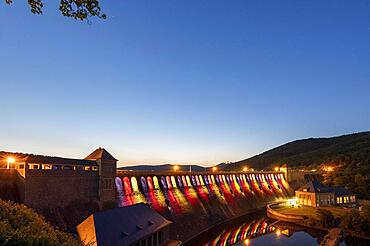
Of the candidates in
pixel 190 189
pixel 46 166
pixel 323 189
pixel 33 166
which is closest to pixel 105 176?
pixel 46 166

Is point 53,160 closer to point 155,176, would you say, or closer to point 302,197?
point 155,176

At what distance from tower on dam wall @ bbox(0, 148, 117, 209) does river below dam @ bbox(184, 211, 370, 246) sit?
1768 cm

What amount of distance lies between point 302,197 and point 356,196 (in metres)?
18.2

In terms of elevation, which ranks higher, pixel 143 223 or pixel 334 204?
pixel 143 223

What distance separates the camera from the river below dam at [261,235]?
5159 cm

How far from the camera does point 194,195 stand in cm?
6944

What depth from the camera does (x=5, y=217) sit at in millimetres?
15375

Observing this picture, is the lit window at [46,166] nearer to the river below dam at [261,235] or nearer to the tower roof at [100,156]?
the tower roof at [100,156]

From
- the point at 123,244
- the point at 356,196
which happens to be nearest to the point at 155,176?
the point at 123,244

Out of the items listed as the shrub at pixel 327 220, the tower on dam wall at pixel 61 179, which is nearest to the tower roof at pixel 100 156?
the tower on dam wall at pixel 61 179

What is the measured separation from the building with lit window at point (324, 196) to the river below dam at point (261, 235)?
57.0 ft

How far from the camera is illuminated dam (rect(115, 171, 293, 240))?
55125 mm

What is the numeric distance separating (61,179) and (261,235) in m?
39.6

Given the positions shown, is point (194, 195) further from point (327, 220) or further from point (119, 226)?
point (119, 226)
